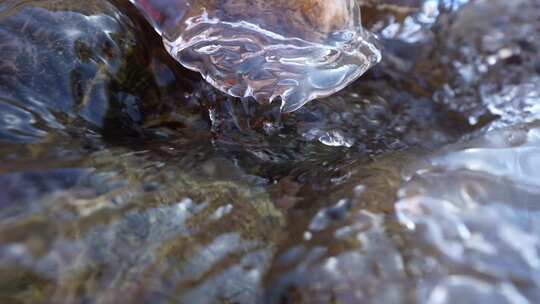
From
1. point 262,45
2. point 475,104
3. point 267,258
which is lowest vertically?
point 475,104

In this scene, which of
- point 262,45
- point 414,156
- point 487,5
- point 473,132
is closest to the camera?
point 414,156

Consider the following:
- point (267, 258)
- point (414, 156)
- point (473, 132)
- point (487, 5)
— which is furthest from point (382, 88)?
point (267, 258)

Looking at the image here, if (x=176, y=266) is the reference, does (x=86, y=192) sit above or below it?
above

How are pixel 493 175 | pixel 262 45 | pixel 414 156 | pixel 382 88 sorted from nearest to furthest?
pixel 493 175 < pixel 414 156 < pixel 262 45 < pixel 382 88

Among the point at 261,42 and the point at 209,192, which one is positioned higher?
the point at 261,42

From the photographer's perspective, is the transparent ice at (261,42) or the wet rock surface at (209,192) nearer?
the wet rock surface at (209,192)

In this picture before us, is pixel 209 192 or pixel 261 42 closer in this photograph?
pixel 209 192

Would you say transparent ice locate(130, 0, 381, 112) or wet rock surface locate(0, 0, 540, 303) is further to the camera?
transparent ice locate(130, 0, 381, 112)

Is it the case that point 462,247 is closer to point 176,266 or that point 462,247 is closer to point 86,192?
point 176,266
